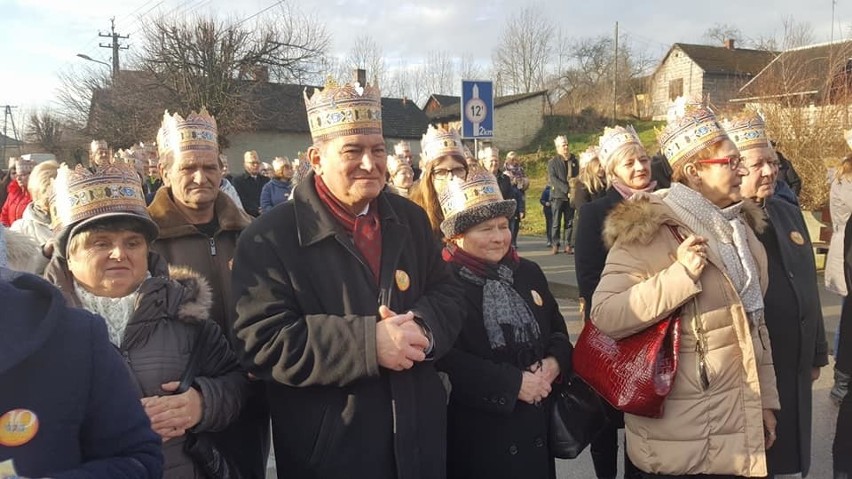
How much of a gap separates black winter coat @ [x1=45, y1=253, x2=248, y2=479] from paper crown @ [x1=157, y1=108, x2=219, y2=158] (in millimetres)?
1240

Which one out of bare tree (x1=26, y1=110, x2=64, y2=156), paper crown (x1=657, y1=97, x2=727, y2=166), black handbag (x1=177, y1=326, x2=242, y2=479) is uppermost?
bare tree (x1=26, y1=110, x2=64, y2=156)

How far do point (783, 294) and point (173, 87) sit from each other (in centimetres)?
2832

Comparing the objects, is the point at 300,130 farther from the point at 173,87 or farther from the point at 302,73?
the point at 173,87

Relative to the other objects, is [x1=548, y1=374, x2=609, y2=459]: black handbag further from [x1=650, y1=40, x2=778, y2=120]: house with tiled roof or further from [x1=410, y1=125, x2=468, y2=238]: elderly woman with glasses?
[x1=650, y1=40, x2=778, y2=120]: house with tiled roof

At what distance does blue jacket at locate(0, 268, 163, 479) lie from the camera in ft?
4.53

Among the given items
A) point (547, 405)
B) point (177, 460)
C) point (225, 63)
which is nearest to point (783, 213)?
point (547, 405)

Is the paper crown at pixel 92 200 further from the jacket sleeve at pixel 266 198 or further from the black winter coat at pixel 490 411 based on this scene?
the jacket sleeve at pixel 266 198

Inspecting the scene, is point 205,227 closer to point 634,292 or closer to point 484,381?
point 484,381

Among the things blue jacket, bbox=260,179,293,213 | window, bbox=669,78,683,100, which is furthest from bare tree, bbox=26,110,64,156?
window, bbox=669,78,683,100

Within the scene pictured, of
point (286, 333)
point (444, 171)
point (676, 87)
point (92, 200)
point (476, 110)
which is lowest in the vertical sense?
point (286, 333)

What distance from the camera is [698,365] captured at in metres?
2.66

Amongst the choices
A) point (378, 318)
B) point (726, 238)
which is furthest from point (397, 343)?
point (726, 238)

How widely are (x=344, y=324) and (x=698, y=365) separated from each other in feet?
4.85

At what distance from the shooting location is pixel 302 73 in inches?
1192
